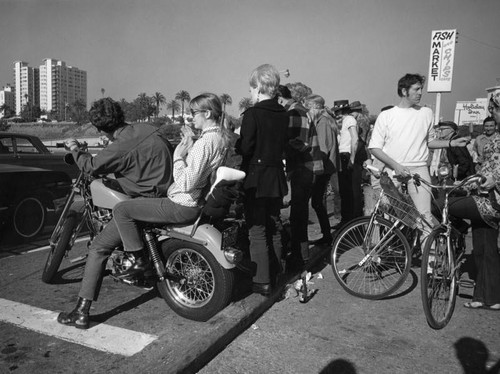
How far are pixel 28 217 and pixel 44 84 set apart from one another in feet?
616

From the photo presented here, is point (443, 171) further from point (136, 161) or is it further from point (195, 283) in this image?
point (136, 161)

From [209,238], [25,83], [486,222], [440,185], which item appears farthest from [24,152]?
[25,83]

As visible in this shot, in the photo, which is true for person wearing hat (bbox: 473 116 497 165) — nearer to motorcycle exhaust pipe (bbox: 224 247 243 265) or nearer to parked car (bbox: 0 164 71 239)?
motorcycle exhaust pipe (bbox: 224 247 243 265)

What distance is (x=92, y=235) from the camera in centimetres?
432

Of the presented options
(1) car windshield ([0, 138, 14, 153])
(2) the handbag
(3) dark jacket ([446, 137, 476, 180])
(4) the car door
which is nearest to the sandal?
(2) the handbag

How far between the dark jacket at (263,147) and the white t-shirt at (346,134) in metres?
3.72

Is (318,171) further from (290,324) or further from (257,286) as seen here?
(290,324)

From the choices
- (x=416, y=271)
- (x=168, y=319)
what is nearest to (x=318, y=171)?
(x=416, y=271)

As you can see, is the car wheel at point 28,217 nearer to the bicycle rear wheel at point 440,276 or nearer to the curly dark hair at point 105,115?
the curly dark hair at point 105,115

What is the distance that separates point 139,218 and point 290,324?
1528mm

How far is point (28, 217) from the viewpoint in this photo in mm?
6785

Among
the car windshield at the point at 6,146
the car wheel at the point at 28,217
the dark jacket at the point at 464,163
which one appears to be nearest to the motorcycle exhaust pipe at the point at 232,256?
the car wheel at the point at 28,217

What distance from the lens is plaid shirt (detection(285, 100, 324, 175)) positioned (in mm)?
4746

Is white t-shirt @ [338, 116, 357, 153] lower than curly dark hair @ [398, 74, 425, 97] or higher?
lower
